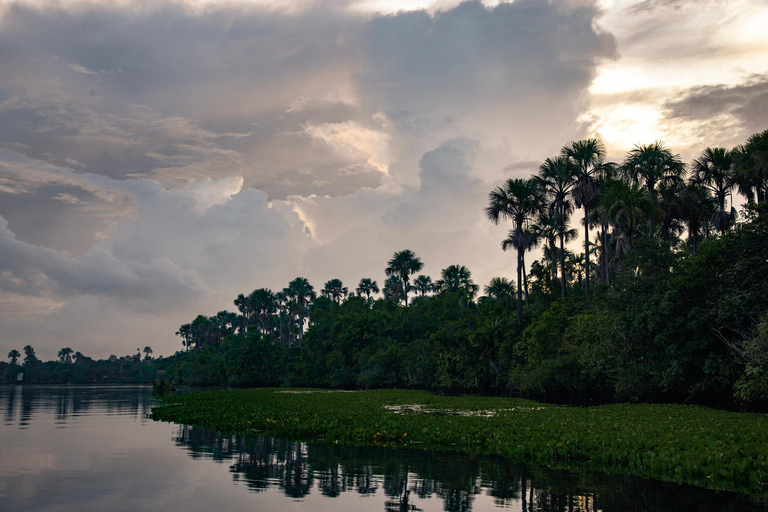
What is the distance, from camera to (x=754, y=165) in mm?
39156

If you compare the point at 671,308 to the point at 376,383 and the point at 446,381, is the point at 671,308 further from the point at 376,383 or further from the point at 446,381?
the point at 376,383

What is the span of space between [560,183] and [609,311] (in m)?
21.4

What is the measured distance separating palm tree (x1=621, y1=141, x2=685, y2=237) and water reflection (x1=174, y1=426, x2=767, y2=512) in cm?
4269

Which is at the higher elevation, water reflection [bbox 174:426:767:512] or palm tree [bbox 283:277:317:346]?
palm tree [bbox 283:277:317:346]

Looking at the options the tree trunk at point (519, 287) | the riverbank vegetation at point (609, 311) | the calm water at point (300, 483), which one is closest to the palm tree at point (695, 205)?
the riverbank vegetation at point (609, 311)

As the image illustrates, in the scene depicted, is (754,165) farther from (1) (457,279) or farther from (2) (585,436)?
(1) (457,279)

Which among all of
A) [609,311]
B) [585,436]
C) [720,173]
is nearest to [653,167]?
[720,173]

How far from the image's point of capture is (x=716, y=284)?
32.7m

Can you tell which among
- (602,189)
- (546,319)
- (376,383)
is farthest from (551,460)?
(376,383)

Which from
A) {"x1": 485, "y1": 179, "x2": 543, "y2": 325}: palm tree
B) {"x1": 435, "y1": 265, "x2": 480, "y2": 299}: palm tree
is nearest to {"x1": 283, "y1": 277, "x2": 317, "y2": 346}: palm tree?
{"x1": 435, "y1": 265, "x2": 480, "y2": 299}: palm tree

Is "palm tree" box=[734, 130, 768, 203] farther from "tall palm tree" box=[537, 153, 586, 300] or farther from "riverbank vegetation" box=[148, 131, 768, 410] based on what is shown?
"tall palm tree" box=[537, 153, 586, 300]

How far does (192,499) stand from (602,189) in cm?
5024

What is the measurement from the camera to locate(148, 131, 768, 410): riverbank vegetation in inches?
1245

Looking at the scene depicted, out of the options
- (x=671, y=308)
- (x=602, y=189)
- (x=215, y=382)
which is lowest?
(x=215, y=382)
